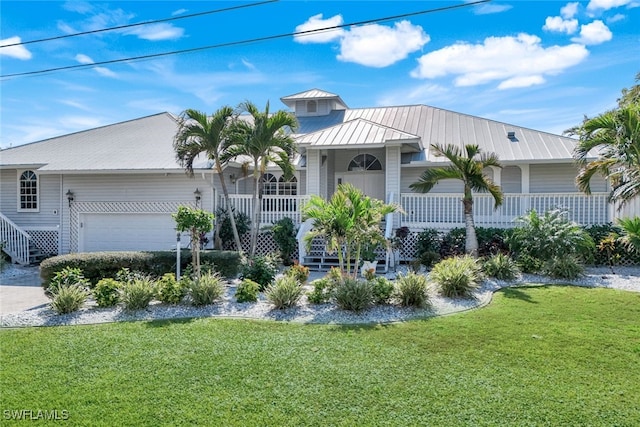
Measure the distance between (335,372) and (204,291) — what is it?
4.10 meters

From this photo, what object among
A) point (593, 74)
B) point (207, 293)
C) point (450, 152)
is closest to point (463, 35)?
point (450, 152)

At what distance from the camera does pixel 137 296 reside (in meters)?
8.07

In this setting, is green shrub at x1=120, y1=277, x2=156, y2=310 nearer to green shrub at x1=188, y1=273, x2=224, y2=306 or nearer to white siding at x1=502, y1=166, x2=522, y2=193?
green shrub at x1=188, y1=273, x2=224, y2=306

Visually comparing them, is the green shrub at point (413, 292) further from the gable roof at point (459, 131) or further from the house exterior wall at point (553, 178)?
the house exterior wall at point (553, 178)

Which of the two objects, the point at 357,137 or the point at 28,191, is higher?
the point at 357,137

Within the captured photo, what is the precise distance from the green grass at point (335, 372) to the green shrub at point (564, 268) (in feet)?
10.9

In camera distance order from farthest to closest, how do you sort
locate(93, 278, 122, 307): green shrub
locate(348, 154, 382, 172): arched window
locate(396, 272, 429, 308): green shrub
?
1. locate(348, 154, 382, 172): arched window
2. locate(93, 278, 122, 307): green shrub
3. locate(396, 272, 429, 308): green shrub

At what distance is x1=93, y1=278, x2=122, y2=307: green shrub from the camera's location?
27.2ft

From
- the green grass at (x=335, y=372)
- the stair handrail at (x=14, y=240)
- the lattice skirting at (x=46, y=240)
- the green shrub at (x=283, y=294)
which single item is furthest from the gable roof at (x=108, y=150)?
the green grass at (x=335, y=372)

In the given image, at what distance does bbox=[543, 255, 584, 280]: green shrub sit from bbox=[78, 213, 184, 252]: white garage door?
1245 centimetres

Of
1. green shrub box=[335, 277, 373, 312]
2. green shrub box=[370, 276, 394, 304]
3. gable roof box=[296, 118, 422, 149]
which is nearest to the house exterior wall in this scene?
gable roof box=[296, 118, 422, 149]

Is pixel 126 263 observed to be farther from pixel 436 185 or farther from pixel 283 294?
pixel 436 185

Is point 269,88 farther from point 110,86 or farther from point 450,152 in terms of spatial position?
point 450,152

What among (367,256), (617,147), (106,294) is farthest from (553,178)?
(106,294)
